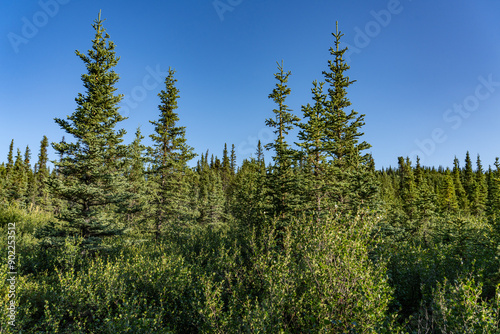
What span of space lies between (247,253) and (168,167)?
11.7 m

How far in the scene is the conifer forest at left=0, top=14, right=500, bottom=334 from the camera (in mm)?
4918

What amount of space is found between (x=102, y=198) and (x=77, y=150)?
9.24ft

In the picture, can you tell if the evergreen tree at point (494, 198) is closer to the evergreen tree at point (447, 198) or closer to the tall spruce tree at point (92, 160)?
the evergreen tree at point (447, 198)

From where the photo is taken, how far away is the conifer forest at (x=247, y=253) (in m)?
4.92

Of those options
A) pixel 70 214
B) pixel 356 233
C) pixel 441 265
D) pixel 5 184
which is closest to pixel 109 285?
pixel 70 214

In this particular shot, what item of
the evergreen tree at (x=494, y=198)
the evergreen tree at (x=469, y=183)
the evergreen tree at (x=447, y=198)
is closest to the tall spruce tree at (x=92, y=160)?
the evergreen tree at (x=494, y=198)

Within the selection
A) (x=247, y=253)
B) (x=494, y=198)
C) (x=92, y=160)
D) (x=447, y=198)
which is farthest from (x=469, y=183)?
(x=92, y=160)

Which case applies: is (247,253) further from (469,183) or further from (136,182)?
(469,183)

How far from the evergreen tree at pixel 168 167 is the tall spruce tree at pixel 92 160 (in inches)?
226

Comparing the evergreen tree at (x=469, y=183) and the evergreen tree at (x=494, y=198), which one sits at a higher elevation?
the evergreen tree at (x=469, y=183)

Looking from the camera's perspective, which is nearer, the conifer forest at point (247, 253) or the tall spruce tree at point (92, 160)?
the conifer forest at point (247, 253)

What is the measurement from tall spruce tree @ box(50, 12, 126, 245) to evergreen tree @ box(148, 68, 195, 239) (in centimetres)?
574

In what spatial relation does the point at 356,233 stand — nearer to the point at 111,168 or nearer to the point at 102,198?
the point at 102,198

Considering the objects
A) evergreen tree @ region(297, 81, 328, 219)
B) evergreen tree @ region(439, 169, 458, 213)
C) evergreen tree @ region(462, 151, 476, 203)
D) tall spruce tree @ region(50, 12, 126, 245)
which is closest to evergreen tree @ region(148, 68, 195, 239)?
tall spruce tree @ region(50, 12, 126, 245)
